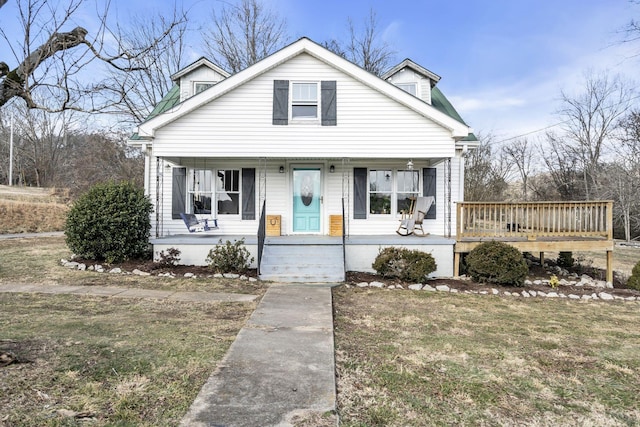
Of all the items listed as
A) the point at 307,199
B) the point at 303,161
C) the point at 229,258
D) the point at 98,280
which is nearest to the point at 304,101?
the point at 303,161

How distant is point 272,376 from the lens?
138 inches

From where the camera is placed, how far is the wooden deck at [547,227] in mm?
9320

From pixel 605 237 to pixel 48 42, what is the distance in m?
11.5

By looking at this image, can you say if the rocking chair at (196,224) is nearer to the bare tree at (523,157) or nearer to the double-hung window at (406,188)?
the double-hung window at (406,188)

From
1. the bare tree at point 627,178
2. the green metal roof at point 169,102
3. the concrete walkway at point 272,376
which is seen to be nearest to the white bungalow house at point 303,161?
the green metal roof at point 169,102

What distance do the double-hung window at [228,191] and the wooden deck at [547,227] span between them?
6.53m

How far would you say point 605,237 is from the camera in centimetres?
939

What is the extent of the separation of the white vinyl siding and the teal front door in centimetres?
157

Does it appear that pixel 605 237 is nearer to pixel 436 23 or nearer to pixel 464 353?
pixel 464 353

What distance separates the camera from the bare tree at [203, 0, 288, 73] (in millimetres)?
23109

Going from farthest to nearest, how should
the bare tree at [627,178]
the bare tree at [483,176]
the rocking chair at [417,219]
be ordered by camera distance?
the bare tree at [483,176], the bare tree at [627,178], the rocking chair at [417,219]

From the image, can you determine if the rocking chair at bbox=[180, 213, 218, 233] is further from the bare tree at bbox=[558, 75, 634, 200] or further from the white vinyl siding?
the bare tree at bbox=[558, 75, 634, 200]

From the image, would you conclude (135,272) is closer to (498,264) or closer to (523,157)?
(498,264)

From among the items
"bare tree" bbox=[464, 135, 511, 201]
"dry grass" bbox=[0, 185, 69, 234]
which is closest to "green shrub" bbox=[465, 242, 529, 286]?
"bare tree" bbox=[464, 135, 511, 201]
